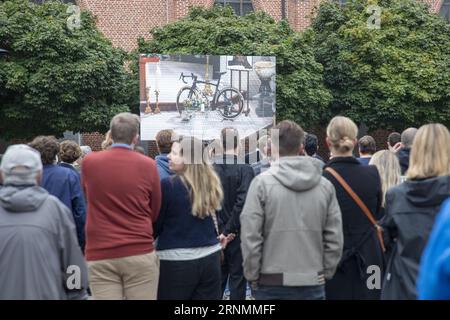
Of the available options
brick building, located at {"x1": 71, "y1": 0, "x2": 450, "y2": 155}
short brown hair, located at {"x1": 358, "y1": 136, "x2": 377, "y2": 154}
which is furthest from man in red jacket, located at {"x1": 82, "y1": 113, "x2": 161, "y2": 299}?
brick building, located at {"x1": 71, "y1": 0, "x2": 450, "y2": 155}

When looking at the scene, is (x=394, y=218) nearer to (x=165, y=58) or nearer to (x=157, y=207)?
(x=157, y=207)

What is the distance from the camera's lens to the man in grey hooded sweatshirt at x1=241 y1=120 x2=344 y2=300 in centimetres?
543

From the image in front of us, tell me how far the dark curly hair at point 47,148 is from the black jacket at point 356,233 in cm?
290

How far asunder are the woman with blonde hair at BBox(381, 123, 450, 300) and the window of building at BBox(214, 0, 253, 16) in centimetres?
2946

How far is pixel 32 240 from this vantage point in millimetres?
4734

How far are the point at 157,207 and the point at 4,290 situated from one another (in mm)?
1677

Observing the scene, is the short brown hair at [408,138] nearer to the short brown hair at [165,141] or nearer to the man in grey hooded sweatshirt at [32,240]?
the short brown hair at [165,141]

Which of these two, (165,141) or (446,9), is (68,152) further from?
(446,9)

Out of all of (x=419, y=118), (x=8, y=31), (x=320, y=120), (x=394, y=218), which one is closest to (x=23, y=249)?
(x=394, y=218)

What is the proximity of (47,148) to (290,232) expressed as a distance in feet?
10.5

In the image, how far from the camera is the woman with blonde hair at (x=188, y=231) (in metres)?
6.23

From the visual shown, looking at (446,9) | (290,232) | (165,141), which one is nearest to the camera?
(290,232)

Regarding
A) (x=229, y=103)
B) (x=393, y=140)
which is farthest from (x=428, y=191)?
(x=229, y=103)

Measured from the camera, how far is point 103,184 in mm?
5883
